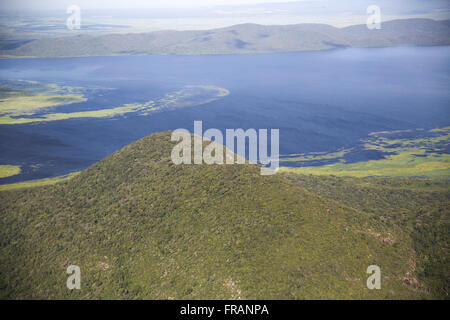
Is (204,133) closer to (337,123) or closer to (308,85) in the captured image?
(337,123)

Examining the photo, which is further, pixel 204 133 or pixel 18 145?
pixel 204 133

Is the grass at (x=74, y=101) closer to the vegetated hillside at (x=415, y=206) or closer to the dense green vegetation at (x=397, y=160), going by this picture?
the dense green vegetation at (x=397, y=160)

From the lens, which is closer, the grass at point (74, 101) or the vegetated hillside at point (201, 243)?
the vegetated hillside at point (201, 243)

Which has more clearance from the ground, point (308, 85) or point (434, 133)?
point (308, 85)

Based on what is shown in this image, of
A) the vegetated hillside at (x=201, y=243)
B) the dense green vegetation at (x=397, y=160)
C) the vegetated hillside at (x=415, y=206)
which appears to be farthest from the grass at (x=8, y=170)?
the vegetated hillside at (x=415, y=206)

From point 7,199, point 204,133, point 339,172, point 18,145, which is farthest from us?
point 204,133
